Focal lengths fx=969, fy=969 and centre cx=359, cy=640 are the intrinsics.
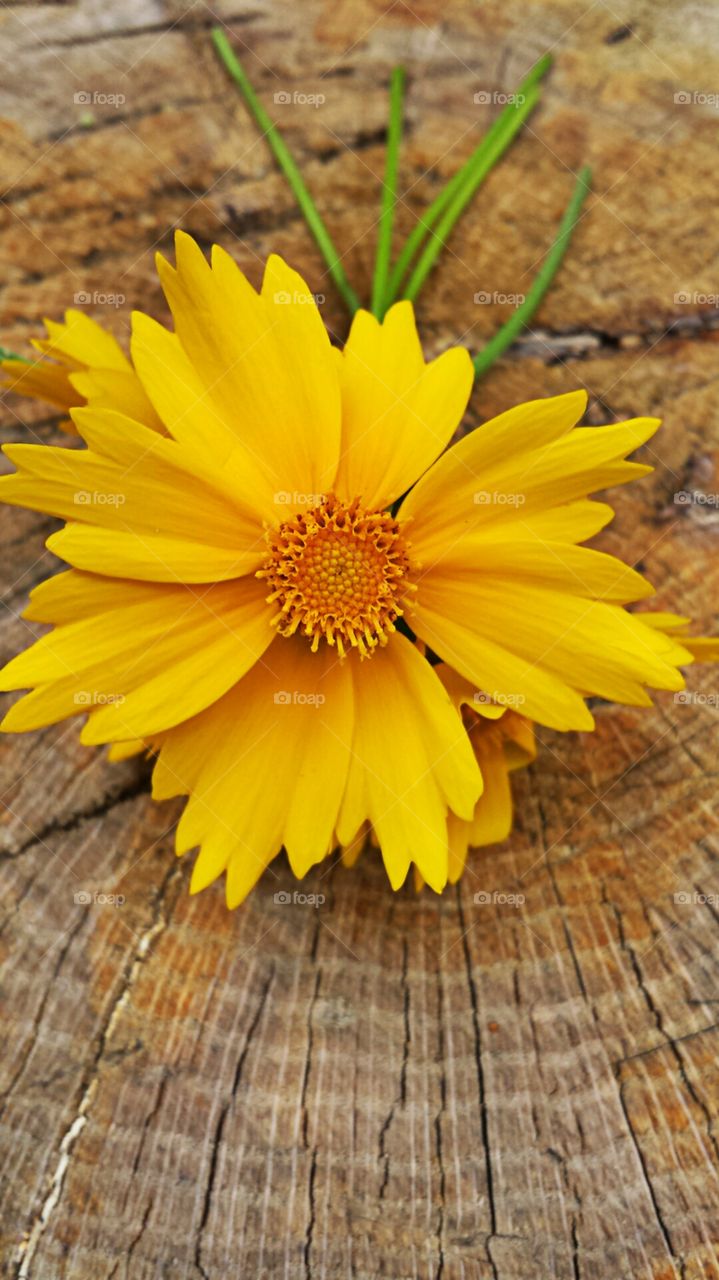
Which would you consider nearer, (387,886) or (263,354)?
(263,354)

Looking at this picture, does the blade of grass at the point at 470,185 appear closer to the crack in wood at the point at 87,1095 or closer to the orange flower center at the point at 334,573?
the orange flower center at the point at 334,573

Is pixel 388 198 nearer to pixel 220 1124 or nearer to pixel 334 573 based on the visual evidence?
pixel 334 573

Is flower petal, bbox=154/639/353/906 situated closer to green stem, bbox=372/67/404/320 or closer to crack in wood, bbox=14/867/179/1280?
crack in wood, bbox=14/867/179/1280

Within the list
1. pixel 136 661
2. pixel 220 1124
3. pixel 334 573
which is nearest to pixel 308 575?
pixel 334 573

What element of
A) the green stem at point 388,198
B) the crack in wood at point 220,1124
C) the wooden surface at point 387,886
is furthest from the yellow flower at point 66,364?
the crack in wood at point 220,1124

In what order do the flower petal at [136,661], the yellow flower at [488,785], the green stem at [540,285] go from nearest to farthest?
the flower petal at [136,661] → the yellow flower at [488,785] → the green stem at [540,285]

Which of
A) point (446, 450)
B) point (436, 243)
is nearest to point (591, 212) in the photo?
point (436, 243)
